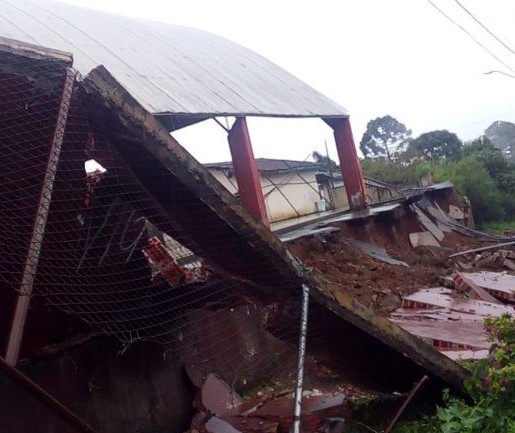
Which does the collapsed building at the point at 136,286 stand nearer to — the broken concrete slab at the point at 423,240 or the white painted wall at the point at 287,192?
the broken concrete slab at the point at 423,240

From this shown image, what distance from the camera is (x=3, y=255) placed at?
2.63 m

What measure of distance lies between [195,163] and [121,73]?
441 centimetres

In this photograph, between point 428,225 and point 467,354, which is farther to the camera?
point 428,225

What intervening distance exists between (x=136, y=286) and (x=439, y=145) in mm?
34128

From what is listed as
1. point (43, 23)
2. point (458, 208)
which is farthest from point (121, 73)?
point (458, 208)

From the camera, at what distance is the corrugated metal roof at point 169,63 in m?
6.68

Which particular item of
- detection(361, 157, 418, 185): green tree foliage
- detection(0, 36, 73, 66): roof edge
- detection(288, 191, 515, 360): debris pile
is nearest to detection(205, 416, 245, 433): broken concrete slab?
detection(288, 191, 515, 360): debris pile

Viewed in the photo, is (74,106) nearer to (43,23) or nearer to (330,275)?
(43,23)

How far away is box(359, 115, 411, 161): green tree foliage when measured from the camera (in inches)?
1783

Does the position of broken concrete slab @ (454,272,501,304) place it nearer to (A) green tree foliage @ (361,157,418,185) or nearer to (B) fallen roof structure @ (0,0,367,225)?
(B) fallen roof structure @ (0,0,367,225)

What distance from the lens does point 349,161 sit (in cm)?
1255

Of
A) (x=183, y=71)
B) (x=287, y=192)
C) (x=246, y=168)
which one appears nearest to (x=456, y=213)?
(x=287, y=192)

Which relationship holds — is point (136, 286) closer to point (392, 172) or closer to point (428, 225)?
point (428, 225)

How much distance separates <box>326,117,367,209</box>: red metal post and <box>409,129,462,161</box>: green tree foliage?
22545mm
